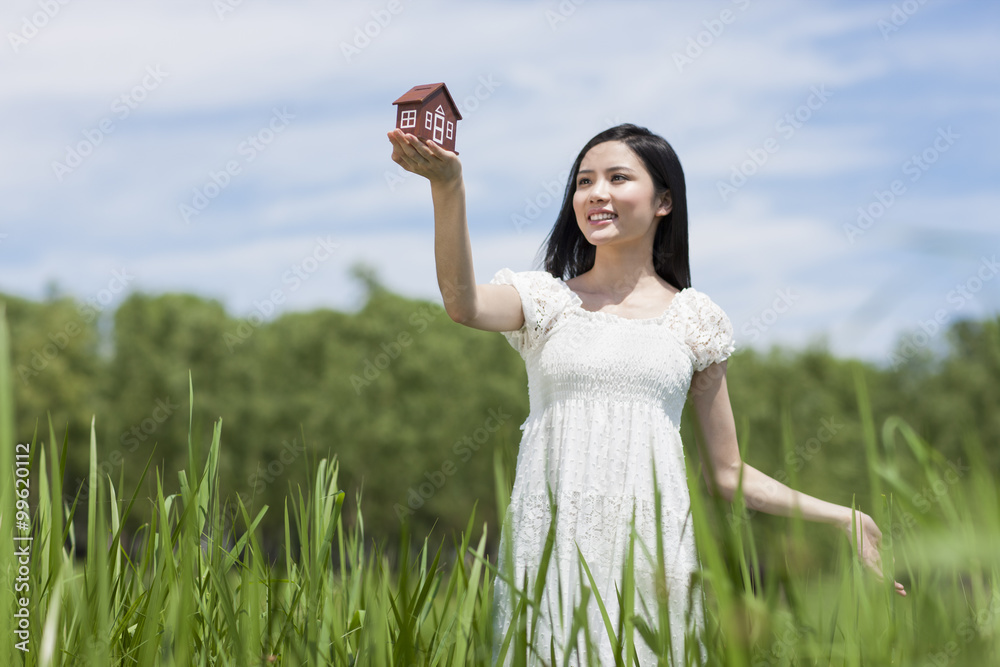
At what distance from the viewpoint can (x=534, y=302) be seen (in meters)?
2.57

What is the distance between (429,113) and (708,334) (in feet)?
3.52

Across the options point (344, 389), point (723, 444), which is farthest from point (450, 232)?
point (344, 389)

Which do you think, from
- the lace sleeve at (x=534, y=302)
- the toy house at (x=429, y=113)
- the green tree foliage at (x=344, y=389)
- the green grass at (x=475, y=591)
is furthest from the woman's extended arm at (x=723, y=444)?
the green tree foliage at (x=344, y=389)

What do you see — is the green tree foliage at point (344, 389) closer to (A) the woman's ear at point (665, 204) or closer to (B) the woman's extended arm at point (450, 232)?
(A) the woman's ear at point (665, 204)

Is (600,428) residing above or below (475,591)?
above

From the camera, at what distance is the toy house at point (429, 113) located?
2.02m

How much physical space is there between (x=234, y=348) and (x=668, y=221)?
783 inches

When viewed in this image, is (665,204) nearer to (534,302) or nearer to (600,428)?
(534,302)

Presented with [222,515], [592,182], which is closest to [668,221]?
[592,182]

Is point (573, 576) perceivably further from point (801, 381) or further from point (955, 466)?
point (801, 381)

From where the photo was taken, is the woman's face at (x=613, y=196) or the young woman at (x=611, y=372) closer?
the young woman at (x=611, y=372)

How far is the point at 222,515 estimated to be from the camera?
1.79 metres

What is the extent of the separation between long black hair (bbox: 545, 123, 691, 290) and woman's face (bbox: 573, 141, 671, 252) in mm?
47

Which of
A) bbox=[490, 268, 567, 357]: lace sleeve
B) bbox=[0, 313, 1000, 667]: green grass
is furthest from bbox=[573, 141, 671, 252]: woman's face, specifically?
bbox=[0, 313, 1000, 667]: green grass
